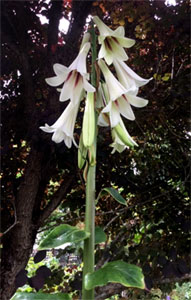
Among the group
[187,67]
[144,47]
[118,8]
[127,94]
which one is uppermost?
[118,8]

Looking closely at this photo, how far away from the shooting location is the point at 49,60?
1265 millimetres

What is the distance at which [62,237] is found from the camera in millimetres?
424

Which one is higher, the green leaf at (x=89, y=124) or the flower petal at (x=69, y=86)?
the flower petal at (x=69, y=86)

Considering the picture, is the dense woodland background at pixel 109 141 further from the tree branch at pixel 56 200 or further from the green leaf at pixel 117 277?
the green leaf at pixel 117 277

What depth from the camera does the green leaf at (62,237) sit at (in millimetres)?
411

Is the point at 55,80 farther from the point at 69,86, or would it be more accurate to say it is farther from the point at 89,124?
the point at 89,124

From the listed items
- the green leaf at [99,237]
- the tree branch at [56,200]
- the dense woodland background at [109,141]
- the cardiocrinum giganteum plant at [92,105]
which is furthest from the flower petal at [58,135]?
the tree branch at [56,200]

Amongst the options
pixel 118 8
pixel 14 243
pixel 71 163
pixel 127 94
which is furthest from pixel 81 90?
pixel 118 8

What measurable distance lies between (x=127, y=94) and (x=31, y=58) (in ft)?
3.36

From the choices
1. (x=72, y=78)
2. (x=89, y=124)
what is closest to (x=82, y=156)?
(x=89, y=124)

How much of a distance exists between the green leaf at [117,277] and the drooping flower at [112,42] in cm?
37

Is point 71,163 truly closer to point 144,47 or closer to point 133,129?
point 133,129

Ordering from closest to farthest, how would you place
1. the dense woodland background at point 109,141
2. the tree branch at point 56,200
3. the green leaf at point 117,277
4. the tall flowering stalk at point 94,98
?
the green leaf at point 117,277 < the tall flowering stalk at point 94,98 < the dense woodland background at point 109,141 < the tree branch at point 56,200

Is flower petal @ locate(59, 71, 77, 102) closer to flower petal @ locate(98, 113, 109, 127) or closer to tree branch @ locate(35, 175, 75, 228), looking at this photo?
flower petal @ locate(98, 113, 109, 127)
